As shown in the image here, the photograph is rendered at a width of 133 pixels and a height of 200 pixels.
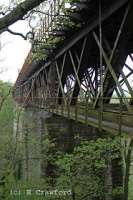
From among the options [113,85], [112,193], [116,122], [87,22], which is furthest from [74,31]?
[112,193]

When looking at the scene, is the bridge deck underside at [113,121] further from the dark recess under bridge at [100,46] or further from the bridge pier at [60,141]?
the bridge pier at [60,141]

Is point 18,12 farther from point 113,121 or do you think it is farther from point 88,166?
point 88,166

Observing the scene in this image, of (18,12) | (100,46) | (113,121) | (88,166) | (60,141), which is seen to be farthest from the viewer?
(60,141)

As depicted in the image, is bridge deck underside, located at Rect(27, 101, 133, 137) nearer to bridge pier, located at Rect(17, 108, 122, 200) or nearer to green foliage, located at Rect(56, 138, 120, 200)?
green foliage, located at Rect(56, 138, 120, 200)

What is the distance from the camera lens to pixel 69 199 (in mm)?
23656

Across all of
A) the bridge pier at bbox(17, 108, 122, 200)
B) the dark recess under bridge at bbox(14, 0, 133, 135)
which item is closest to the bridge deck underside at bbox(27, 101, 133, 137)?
the dark recess under bridge at bbox(14, 0, 133, 135)

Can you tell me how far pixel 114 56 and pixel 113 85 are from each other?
2583 mm

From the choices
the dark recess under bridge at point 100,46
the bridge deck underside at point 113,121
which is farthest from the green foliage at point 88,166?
the bridge deck underside at point 113,121

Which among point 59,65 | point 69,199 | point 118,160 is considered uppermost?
point 59,65

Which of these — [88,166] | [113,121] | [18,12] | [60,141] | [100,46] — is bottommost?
[88,166]

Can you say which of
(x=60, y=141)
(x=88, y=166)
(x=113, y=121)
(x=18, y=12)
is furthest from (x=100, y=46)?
(x=60, y=141)

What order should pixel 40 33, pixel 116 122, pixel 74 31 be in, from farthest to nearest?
pixel 40 33 → pixel 74 31 → pixel 116 122

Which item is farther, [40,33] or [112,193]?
[112,193]

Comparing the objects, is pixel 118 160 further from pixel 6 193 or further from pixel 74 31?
pixel 74 31
